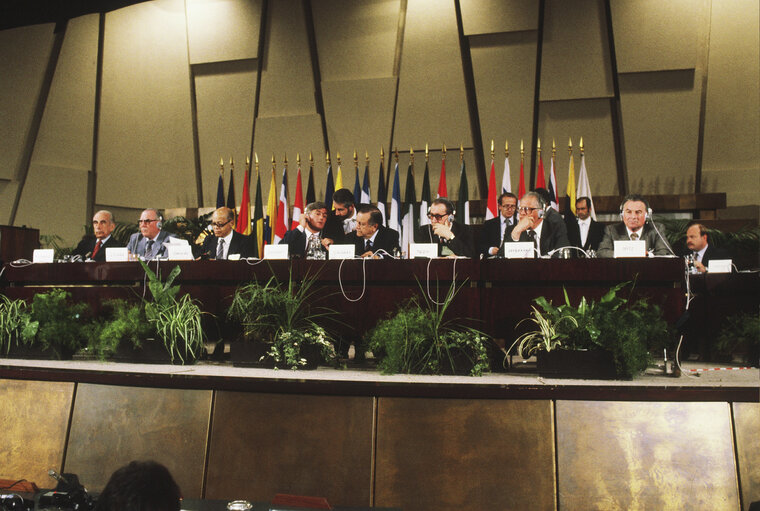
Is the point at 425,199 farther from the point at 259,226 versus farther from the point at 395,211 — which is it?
the point at 259,226

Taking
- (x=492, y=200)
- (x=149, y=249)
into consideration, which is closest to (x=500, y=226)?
(x=492, y=200)

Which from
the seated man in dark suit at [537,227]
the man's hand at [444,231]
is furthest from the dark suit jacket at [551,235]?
the man's hand at [444,231]

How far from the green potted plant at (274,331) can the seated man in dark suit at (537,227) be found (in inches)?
91.0

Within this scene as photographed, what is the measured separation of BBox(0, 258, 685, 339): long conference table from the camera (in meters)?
3.08

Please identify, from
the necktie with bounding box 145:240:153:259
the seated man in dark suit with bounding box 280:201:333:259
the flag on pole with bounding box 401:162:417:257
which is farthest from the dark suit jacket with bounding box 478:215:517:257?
the necktie with bounding box 145:240:153:259

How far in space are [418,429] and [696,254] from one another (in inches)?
153

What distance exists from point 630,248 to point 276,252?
2.14m

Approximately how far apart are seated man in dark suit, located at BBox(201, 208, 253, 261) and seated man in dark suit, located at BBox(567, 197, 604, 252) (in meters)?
3.10

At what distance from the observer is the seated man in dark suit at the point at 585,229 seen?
17.9 feet

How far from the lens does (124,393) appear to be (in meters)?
2.45

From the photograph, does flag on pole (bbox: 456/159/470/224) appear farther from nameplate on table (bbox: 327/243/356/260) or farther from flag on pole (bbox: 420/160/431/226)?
nameplate on table (bbox: 327/243/356/260)

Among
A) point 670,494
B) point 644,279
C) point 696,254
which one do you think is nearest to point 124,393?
point 670,494

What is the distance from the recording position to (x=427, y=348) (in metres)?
2.80

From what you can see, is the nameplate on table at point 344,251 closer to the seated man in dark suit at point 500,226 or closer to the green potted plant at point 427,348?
the green potted plant at point 427,348
